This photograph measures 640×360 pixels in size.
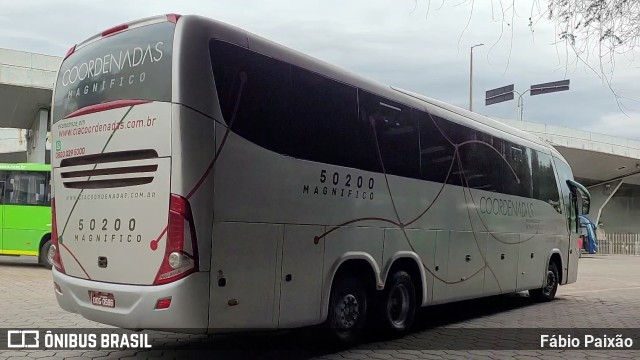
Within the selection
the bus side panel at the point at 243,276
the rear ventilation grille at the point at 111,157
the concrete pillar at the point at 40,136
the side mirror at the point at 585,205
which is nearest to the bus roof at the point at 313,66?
the rear ventilation grille at the point at 111,157

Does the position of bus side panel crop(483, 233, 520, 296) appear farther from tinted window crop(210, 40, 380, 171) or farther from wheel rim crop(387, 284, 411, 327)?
tinted window crop(210, 40, 380, 171)

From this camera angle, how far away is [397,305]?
7512 millimetres

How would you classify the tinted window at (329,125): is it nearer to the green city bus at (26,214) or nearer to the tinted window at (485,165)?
the tinted window at (485,165)

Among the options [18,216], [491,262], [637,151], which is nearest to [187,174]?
[491,262]

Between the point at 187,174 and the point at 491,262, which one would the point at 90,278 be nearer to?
the point at 187,174

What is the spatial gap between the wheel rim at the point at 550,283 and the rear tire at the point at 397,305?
546cm

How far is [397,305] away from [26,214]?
39.9ft

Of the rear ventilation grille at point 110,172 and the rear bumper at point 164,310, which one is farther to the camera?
the rear ventilation grille at point 110,172

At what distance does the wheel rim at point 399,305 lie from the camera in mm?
7426

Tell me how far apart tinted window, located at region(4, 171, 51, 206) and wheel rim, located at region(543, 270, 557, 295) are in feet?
41.6

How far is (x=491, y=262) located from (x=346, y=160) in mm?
4146

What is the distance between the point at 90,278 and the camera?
5.49 meters

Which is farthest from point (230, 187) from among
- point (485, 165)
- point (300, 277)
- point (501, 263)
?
point (501, 263)

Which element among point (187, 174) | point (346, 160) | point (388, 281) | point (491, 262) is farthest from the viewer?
point (491, 262)
